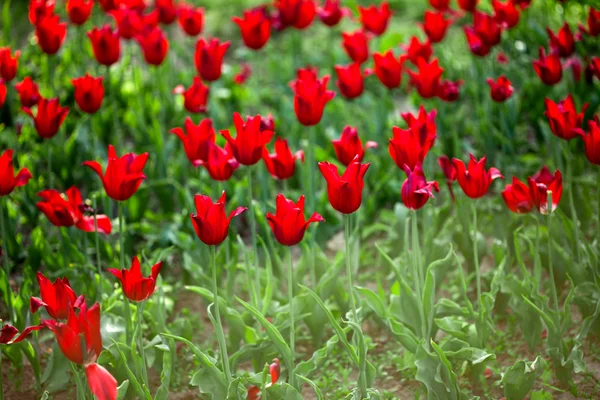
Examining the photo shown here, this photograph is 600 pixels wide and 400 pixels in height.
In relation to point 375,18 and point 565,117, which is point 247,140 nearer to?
point 565,117

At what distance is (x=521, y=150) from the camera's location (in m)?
4.27

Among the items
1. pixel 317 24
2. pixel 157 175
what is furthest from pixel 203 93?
pixel 317 24

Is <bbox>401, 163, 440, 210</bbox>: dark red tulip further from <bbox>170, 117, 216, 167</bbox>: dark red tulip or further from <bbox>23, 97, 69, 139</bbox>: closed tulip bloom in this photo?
<bbox>23, 97, 69, 139</bbox>: closed tulip bloom

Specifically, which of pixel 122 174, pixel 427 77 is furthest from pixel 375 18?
pixel 122 174

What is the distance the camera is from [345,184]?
2193 mm

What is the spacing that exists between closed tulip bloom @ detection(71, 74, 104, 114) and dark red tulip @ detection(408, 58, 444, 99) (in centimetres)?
122

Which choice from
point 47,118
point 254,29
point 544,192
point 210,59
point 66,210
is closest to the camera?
point 544,192

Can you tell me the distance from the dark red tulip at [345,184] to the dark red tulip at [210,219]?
250mm

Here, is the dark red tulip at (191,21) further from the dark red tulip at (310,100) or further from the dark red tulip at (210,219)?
the dark red tulip at (210,219)

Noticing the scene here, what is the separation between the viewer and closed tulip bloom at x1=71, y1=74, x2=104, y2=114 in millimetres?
3141

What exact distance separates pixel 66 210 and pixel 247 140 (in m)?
0.65

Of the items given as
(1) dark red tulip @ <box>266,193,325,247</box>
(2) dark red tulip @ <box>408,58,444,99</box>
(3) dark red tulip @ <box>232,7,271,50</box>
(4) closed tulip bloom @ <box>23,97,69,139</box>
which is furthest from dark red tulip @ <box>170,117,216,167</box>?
(3) dark red tulip @ <box>232,7,271,50</box>

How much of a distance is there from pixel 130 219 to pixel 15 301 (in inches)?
36.7

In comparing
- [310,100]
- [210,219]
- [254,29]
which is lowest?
[254,29]
